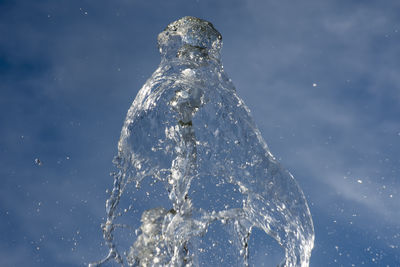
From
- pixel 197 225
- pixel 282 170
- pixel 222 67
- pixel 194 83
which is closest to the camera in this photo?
pixel 282 170

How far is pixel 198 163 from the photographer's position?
27.1ft

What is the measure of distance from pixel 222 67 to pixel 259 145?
273 cm

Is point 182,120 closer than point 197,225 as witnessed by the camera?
No

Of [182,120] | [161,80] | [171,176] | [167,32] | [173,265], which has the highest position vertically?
[167,32]

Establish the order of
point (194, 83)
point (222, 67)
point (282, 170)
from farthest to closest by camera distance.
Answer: point (222, 67), point (194, 83), point (282, 170)

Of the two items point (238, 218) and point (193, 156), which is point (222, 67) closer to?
point (193, 156)

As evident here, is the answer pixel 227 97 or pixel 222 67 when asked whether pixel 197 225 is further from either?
pixel 222 67

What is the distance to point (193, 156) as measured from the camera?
27.3 feet

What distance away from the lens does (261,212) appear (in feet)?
24.3

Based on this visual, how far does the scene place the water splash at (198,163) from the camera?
702 centimetres

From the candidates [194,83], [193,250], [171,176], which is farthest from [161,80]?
[193,250]

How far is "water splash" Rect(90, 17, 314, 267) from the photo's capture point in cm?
702

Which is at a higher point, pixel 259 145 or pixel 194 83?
pixel 194 83

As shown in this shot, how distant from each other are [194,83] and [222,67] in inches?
44.5
